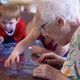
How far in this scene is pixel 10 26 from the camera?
2.06 m

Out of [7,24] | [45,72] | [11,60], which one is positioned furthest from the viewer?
[7,24]

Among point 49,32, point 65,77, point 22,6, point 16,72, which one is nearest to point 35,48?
point 49,32

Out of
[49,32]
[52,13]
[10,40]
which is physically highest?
[52,13]

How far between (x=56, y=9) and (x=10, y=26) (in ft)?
3.30

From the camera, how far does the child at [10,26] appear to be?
1.99m

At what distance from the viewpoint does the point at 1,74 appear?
42.3 inches

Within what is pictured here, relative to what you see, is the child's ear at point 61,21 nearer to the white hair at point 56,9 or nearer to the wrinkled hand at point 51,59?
the white hair at point 56,9

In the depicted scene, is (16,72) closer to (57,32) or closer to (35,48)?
(57,32)

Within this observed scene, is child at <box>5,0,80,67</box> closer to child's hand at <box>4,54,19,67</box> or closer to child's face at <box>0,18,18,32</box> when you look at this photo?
child's hand at <box>4,54,19,67</box>

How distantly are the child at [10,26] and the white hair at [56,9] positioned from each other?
85cm

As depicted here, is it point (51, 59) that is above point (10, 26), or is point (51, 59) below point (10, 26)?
below

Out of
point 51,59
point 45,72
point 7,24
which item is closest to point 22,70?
point 45,72

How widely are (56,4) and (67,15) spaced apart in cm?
8

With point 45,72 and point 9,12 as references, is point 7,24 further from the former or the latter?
point 45,72
